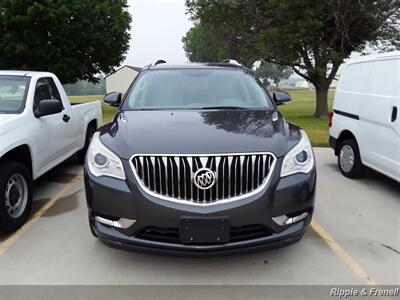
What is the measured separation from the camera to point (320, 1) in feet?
54.6

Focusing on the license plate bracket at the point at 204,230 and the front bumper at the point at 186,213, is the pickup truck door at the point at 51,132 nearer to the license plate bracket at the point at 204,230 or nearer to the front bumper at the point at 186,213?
the front bumper at the point at 186,213

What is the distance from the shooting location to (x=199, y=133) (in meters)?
3.33

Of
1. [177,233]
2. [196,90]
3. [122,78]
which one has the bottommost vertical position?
[122,78]

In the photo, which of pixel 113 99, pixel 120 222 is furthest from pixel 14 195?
pixel 120 222

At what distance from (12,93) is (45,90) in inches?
25.8

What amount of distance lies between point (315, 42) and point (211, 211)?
16389mm

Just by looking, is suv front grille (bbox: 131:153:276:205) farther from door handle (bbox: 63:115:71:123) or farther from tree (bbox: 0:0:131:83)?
tree (bbox: 0:0:131:83)

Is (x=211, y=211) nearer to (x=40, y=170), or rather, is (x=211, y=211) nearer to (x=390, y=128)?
(x=40, y=170)

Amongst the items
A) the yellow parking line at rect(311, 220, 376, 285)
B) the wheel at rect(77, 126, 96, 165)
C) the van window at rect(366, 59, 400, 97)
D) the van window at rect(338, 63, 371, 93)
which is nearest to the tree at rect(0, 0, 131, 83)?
the wheel at rect(77, 126, 96, 165)

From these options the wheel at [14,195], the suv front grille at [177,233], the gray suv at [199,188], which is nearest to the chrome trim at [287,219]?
the gray suv at [199,188]

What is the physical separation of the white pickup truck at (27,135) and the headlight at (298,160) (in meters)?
2.76

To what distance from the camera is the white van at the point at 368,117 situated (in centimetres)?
519

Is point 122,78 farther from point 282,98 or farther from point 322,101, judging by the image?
point 282,98

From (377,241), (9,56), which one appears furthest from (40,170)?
(9,56)
